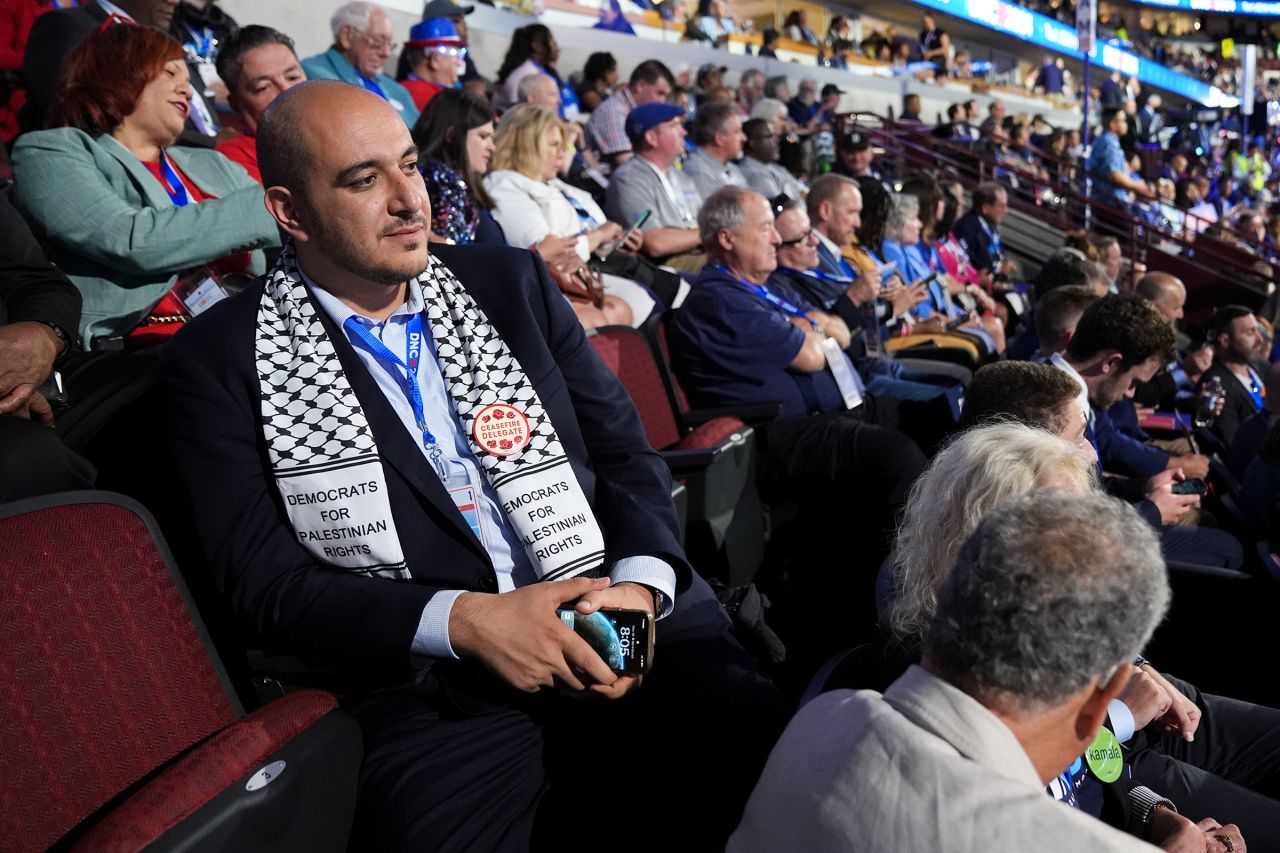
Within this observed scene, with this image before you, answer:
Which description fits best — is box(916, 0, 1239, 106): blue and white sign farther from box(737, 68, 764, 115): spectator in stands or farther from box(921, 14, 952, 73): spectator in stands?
box(737, 68, 764, 115): spectator in stands

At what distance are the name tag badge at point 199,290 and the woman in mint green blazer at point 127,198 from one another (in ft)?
0.08

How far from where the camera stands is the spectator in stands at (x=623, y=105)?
7.37m

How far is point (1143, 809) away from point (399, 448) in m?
1.31

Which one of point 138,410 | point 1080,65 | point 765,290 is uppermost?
point 138,410

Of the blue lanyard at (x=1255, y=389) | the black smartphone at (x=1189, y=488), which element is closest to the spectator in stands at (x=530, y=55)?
the blue lanyard at (x=1255, y=389)

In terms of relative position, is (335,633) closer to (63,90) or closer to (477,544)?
(477,544)

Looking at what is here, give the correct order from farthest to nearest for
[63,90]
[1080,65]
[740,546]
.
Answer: [1080,65] → [740,546] → [63,90]

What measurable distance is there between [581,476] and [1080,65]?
3166 cm

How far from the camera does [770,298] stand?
166 inches

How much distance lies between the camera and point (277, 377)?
1.80 metres

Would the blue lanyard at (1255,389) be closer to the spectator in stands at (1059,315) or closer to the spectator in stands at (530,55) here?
the spectator in stands at (1059,315)

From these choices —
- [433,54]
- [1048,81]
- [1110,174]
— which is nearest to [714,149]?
[433,54]

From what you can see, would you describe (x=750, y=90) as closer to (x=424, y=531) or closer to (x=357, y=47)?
(x=357, y=47)

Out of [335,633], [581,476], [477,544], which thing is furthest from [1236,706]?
[335,633]
